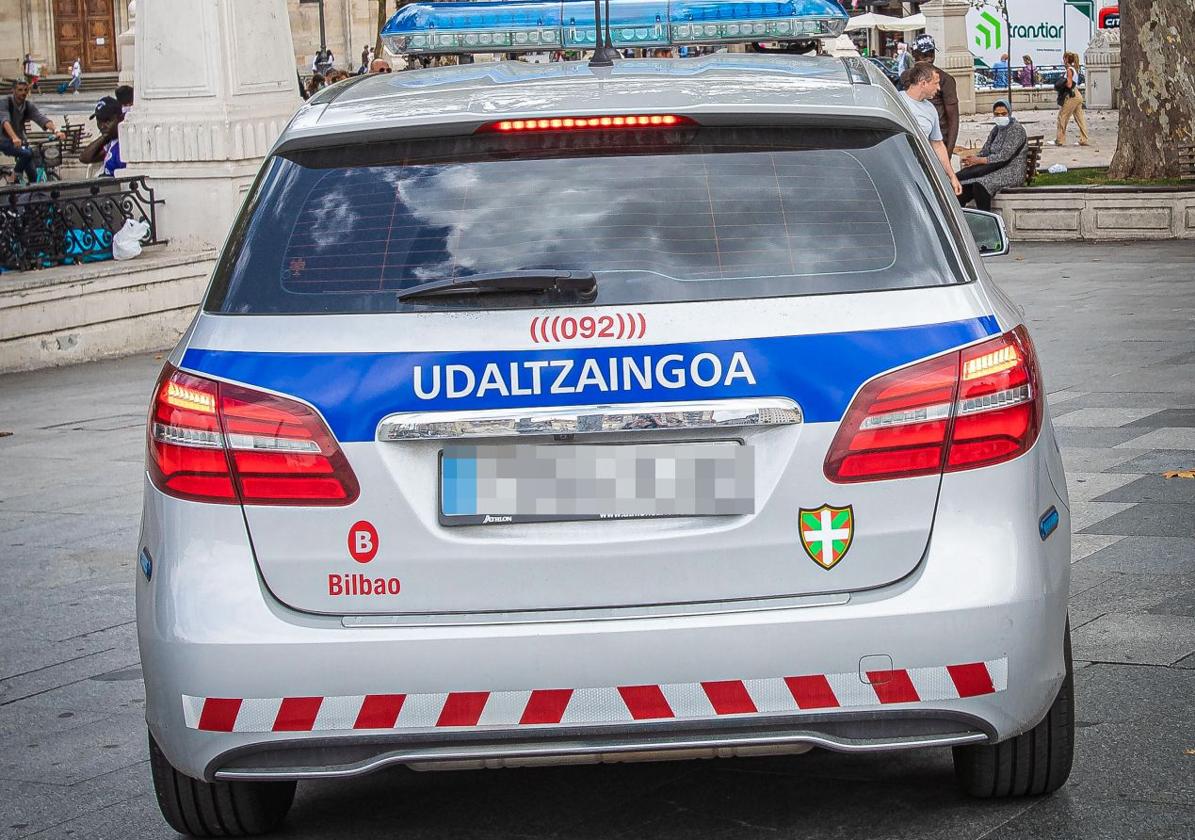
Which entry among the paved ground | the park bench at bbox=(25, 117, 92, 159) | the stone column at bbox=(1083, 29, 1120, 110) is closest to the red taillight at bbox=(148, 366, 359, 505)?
the paved ground

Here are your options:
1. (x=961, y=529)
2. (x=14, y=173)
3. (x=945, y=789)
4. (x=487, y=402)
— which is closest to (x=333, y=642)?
(x=487, y=402)

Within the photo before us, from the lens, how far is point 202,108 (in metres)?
15.3

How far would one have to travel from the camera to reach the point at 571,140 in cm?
383

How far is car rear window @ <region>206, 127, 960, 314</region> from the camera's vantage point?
3.70 metres

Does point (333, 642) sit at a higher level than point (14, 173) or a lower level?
higher

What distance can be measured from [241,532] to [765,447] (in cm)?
100

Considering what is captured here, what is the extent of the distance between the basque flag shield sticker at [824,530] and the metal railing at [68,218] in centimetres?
1168

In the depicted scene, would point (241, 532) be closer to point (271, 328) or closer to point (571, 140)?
point (271, 328)

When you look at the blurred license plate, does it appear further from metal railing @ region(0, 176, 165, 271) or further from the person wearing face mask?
the person wearing face mask

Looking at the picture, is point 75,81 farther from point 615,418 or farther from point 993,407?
point 993,407

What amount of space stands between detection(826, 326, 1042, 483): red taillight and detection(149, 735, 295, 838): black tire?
1.48 meters

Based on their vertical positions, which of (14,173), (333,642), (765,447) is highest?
(765,447)

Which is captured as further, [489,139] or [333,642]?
[489,139]

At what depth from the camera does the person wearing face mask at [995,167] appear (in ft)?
64.5
